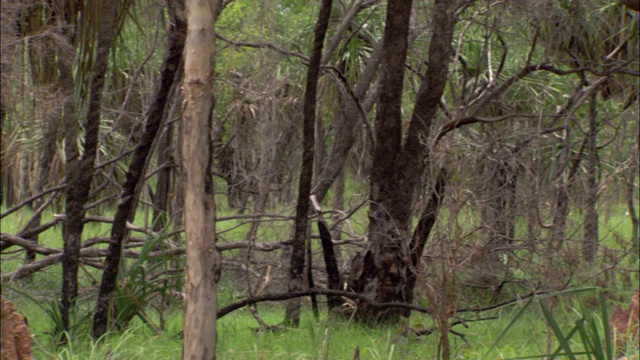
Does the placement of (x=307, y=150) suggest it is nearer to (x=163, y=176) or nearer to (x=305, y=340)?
(x=305, y=340)

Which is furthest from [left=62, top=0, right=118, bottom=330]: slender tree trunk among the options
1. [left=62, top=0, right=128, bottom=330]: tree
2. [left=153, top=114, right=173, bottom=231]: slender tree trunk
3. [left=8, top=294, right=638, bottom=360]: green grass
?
[left=153, top=114, right=173, bottom=231]: slender tree trunk

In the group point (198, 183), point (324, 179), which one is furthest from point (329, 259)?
point (198, 183)

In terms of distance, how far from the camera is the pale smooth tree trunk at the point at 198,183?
387 cm

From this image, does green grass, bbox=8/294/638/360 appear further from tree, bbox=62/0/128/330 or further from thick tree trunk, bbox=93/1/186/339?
tree, bbox=62/0/128/330

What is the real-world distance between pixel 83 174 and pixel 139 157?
1.30 ft

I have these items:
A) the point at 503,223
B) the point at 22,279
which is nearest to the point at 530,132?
the point at 503,223

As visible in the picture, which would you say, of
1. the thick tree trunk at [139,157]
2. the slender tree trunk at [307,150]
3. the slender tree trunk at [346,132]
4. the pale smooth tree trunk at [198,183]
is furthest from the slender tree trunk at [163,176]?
the pale smooth tree trunk at [198,183]

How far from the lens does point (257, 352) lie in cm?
514

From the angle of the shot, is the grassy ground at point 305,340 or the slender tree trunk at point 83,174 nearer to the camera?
the grassy ground at point 305,340

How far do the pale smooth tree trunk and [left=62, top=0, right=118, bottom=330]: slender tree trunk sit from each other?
5.55 feet

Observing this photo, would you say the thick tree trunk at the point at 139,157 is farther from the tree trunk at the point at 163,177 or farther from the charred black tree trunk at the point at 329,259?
the tree trunk at the point at 163,177

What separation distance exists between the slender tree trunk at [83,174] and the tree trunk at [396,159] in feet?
7.90

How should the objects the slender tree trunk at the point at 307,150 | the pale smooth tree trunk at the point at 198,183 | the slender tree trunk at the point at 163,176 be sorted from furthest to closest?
1. the slender tree trunk at the point at 163,176
2. the slender tree trunk at the point at 307,150
3. the pale smooth tree trunk at the point at 198,183

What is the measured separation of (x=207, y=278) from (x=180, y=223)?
4.44 meters
